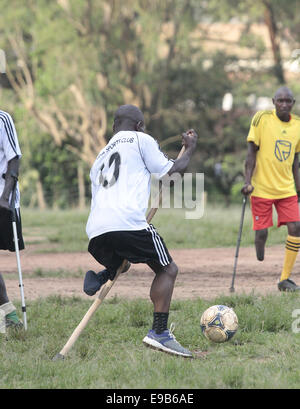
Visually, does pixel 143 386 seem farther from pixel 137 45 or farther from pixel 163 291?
pixel 137 45

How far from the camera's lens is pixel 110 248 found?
17.7 ft

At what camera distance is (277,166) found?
805cm

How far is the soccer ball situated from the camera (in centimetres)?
558

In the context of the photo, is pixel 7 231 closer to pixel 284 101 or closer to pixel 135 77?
pixel 284 101

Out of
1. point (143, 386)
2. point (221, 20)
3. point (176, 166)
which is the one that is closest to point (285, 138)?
point (176, 166)

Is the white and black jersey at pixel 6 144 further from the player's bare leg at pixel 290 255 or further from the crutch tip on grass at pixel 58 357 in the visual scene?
the player's bare leg at pixel 290 255

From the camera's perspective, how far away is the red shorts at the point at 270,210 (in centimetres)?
808

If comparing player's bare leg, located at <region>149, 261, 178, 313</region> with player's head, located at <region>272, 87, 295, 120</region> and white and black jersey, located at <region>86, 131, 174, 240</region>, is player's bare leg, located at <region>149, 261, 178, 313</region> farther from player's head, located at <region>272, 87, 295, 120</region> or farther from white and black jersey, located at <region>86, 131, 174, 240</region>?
player's head, located at <region>272, 87, 295, 120</region>

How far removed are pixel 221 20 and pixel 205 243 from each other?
56.1 ft

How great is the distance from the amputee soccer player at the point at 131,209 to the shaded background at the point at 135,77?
19.6m

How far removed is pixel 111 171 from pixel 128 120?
1.56 ft

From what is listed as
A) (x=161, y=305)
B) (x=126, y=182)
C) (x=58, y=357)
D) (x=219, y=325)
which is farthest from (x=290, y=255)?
(x=58, y=357)

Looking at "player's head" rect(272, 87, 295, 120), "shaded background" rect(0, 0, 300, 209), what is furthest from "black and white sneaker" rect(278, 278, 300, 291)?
"shaded background" rect(0, 0, 300, 209)

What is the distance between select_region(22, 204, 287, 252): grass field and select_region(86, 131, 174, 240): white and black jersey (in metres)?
7.10
